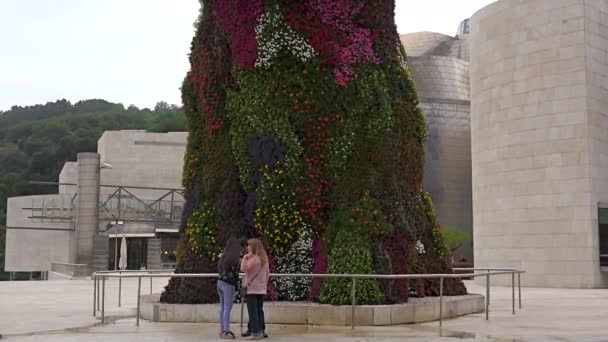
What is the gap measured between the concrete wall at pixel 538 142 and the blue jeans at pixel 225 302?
2190 cm

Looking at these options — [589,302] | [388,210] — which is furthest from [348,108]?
[589,302]

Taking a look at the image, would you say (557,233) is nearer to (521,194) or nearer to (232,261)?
(521,194)

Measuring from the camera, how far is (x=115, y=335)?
11.6m

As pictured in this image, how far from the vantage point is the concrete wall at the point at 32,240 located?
6150cm

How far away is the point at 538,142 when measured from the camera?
30.7 meters

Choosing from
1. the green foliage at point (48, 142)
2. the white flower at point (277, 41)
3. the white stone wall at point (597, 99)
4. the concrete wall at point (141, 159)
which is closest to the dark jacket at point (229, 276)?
the white flower at point (277, 41)

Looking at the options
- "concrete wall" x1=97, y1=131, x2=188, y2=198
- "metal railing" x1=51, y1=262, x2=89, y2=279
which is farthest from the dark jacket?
"concrete wall" x1=97, y1=131, x2=188, y2=198

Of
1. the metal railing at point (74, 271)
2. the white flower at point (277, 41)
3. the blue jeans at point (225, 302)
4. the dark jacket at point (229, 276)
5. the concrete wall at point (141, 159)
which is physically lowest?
the metal railing at point (74, 271)

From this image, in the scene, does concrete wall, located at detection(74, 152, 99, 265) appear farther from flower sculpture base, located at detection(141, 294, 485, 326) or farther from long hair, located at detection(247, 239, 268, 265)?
long hair, located at detection(247, 239, 268, 265)

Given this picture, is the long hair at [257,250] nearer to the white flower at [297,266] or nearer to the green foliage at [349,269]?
the green foliage at [349,269]

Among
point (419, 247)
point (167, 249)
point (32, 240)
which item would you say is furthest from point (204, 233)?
point (32, 240)

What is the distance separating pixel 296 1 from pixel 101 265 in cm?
3764

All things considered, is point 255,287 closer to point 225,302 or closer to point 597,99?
point 225,302

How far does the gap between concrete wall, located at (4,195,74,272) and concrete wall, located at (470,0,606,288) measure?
3847cm
